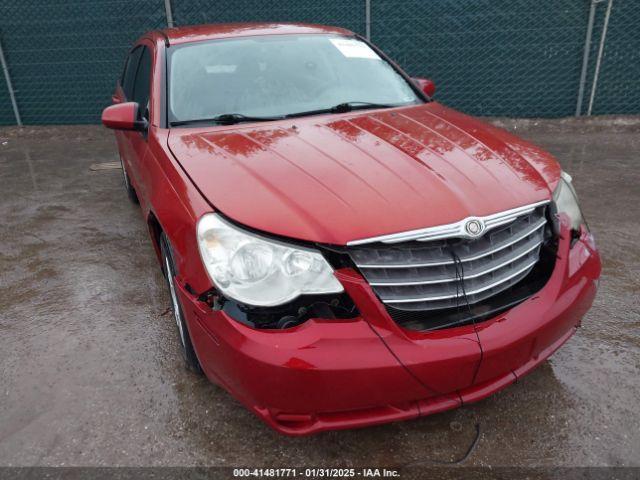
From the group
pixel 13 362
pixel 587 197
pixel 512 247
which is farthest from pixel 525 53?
pixel 13 362

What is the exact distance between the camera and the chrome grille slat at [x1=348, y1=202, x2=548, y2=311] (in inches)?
65.0

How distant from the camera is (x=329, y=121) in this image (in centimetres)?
255

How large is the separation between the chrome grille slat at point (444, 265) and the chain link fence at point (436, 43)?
5840 mm

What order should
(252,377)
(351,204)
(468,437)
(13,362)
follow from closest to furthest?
(252,377)
(351,204)
(468,437)
(13,362)

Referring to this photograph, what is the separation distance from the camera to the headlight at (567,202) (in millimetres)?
2057

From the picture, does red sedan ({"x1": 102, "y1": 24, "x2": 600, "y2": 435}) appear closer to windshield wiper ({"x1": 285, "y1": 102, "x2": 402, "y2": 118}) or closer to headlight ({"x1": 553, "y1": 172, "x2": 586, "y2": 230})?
headlight ({"x1": 553, "y1": 172, "x2": 586, "y2": 230})

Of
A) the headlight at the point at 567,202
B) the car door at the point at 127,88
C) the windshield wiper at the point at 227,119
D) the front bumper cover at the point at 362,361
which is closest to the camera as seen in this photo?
the front bumper cover at the point at 362,361

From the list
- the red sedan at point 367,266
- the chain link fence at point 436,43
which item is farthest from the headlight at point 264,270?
the chain link fence at point 436,43

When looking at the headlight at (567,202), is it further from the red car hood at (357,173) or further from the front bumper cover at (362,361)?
the front bumper cover at (362,361)

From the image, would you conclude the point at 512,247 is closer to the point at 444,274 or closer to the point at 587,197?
the point at 444,274

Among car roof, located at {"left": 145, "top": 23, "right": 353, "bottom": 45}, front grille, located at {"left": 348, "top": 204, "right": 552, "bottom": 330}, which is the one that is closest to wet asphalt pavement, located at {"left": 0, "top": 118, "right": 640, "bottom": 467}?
front grille, located at {"left": 348, "top": 204, "right": 552, "bottom": 330}

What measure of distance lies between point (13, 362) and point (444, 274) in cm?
218

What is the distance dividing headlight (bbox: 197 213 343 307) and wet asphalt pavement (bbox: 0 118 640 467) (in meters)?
0.72

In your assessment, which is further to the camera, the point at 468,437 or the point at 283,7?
the point at 283,7
